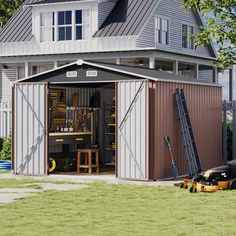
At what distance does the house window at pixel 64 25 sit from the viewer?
3597 centimetres

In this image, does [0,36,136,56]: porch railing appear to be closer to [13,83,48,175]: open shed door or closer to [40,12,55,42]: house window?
[40,12,55,42]: house window

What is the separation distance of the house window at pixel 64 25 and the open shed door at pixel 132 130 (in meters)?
16.3

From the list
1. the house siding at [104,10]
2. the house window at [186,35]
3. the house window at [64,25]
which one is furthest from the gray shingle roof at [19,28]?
the house window at [186,35]

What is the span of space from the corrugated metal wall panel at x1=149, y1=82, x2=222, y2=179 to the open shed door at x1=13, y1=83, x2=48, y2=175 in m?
3.45

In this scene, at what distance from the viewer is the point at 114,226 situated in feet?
40.0

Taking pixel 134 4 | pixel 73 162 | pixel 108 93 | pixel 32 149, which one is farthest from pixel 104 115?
Result: pixel 134 4

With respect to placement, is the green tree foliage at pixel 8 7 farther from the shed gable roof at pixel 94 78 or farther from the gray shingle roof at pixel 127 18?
the shed gable roof at pixel 94 78

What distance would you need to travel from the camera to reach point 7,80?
1702 inches

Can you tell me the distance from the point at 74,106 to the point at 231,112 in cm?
559

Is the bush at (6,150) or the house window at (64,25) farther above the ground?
the house window at (64,25)

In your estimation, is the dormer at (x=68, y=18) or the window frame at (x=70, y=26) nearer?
the dormer at (x=68, y=18)

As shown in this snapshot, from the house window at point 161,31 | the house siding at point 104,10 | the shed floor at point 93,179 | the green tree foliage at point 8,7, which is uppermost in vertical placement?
the green tree foliage at point 8,7

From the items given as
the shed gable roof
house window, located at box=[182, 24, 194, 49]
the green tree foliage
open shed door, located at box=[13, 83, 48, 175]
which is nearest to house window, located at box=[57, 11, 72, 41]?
house window, located at box=[182, 24, 194, 49]

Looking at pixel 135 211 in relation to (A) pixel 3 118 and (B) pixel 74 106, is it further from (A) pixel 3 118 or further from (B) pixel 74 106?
(A) pixel 3 118
